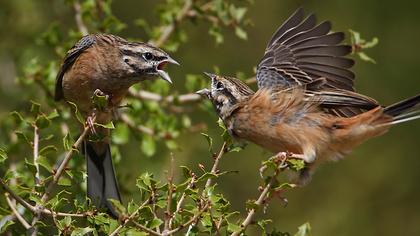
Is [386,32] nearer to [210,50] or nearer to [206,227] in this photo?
[210,50]

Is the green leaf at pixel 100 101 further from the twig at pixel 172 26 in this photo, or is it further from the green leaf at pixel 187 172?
the twig at pixel 172 26

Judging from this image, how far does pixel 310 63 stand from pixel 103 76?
4.73ft

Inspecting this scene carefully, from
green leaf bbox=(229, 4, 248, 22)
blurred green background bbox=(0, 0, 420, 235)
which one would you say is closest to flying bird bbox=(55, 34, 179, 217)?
green leaf bbox=(229, 4, 248, 22)

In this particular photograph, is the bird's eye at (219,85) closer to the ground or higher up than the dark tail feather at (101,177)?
higher up

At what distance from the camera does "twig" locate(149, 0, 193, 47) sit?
252 inches

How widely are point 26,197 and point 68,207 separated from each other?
1657 mm

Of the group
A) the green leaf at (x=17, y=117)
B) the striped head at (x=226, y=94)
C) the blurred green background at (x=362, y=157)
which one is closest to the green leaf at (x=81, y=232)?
the green leaf at (x=17, y=117)

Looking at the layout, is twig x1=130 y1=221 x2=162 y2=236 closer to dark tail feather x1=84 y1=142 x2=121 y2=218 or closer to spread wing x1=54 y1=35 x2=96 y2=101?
dark tail feather x1=84 y1=142 x2=121 y2=218

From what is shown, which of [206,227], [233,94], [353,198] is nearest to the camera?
[206,227]

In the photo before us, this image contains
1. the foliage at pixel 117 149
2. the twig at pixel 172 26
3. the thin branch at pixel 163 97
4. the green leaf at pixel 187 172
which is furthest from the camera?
the twig at pixel 172 26

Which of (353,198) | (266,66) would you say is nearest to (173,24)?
(266,66)

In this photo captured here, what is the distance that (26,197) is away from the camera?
4363mm

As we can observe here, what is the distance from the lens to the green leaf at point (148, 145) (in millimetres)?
6051

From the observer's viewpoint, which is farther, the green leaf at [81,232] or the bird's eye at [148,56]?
the bird's eye at [148,56]
